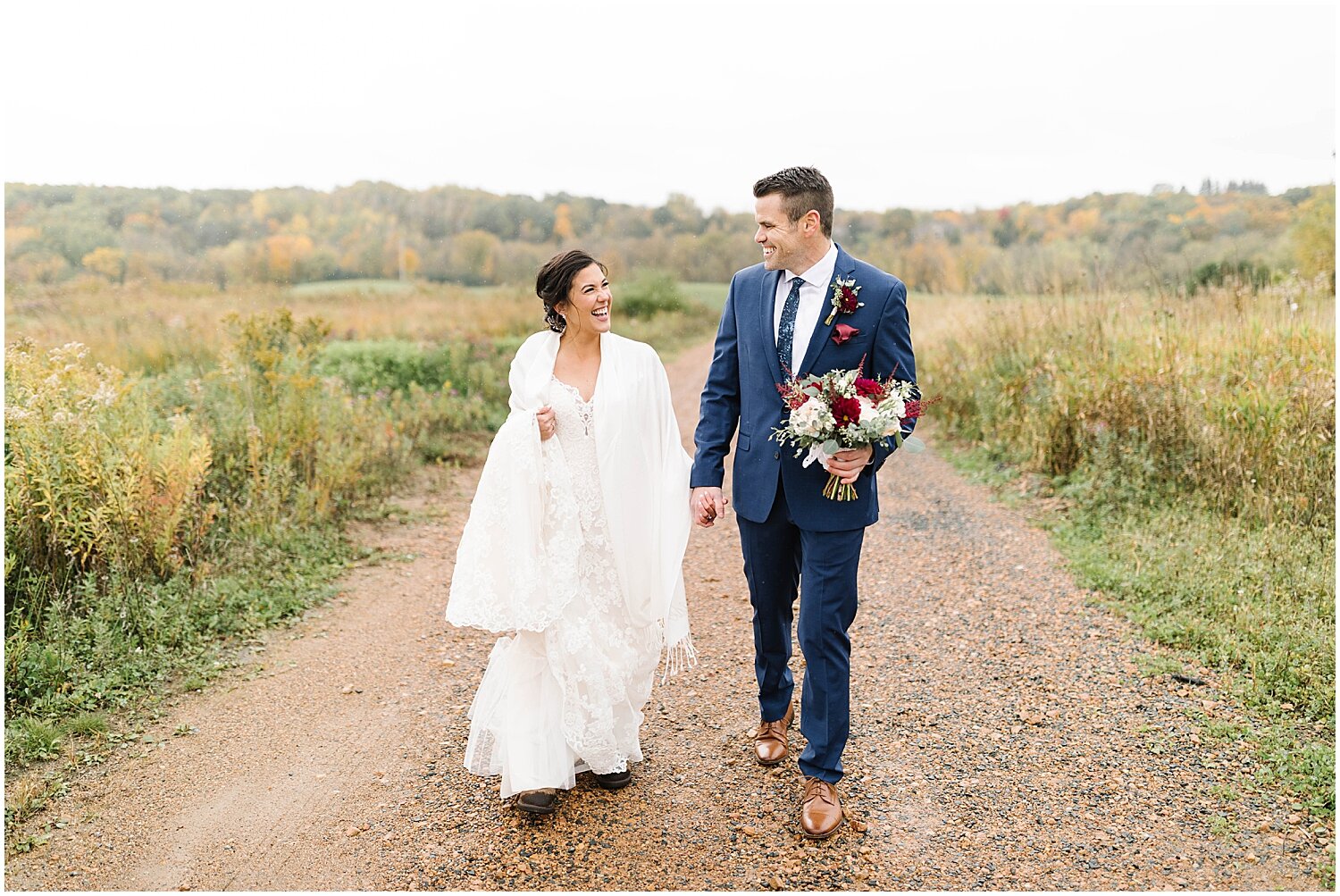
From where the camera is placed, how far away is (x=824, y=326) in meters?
3.62

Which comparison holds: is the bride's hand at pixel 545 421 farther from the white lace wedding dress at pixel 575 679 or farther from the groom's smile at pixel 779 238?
→ the groom's smile at pixel 779 238

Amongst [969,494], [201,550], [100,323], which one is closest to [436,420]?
[201,550]

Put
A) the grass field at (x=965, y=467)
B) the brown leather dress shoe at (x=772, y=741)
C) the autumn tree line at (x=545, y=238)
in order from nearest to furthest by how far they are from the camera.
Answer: the brown leather dress shoe at (x=772, y=741) → the grass field at (x=965, y=467) → the autumn tree line at (x=545, y=238)

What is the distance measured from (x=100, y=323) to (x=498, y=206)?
54.9 feet

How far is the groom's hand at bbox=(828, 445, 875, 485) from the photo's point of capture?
135 inches

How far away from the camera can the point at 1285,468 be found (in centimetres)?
688

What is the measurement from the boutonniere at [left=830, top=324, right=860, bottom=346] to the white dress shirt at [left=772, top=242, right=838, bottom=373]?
0.40 feet

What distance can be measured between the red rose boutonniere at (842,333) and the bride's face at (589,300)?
875 mm

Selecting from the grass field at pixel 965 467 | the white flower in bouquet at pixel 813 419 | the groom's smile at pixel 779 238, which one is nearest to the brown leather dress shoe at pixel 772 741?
the white flower in bouquet at pixel 813 419

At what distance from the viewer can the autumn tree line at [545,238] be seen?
16.3 m

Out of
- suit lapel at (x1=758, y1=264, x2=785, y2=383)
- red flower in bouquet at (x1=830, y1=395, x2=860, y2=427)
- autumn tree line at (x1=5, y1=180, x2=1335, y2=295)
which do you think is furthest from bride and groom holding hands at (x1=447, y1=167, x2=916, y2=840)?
autumn tree line at (x1=5, y1=180, x2=1335, y2=295)

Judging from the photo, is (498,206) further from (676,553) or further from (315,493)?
(676,553)

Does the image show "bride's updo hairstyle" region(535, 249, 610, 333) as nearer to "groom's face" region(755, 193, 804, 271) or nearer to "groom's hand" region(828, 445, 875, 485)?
"groom's face" region(755, 193, 804, 271)

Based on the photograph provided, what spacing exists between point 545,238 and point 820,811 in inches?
1110
